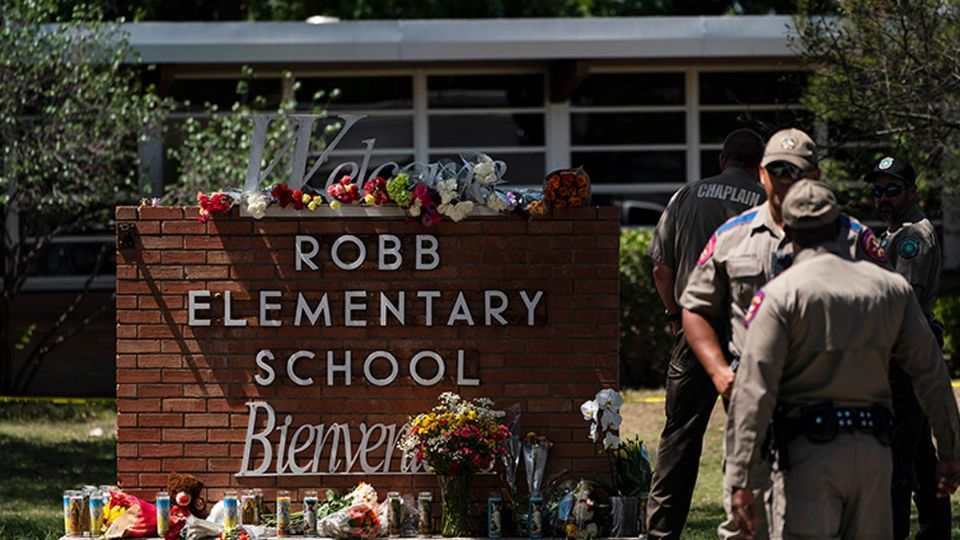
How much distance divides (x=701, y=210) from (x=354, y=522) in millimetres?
2344

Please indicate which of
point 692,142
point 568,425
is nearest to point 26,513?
point 568,425

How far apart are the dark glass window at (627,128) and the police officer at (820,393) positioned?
12.1 meters

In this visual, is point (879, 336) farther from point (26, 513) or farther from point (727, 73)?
point (727, 73)

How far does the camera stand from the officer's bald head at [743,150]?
22.5 feet

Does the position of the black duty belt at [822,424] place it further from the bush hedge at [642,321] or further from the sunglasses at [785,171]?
the bush hedge at [642,321]

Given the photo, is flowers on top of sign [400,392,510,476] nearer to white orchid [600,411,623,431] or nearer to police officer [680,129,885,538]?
white orchid [600,411,623,431]

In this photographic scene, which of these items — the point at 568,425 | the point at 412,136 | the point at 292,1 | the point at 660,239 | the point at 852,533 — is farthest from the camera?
the point at 292,1

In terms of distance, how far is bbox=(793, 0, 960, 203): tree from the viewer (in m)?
10.1

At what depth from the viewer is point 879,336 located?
5.00m

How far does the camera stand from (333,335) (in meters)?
7.79

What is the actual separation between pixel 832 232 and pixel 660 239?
6.19ft

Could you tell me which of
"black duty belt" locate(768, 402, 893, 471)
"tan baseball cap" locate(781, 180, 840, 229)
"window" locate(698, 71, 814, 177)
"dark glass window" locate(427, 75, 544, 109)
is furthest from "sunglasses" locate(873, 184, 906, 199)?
"dark glass window" locate(427, 75, 544, 109)

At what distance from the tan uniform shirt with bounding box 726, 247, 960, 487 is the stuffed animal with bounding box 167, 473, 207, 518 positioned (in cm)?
345

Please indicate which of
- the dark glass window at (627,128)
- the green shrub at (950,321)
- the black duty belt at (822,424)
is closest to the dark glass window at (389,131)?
the dark glass window at (627,128)
